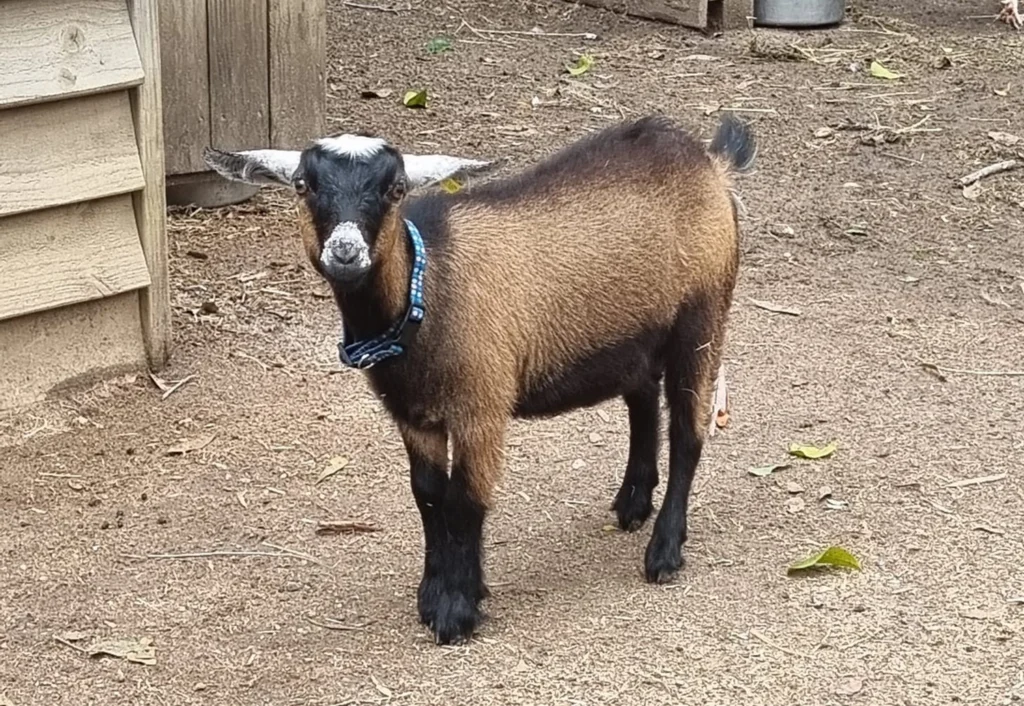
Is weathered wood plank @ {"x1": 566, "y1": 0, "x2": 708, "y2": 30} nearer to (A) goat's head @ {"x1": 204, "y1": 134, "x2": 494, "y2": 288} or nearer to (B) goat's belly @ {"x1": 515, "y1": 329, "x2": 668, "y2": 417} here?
(B) goat's belly @ {"x1": 515, "y1": 329, "x2": 668, "y2": 417}

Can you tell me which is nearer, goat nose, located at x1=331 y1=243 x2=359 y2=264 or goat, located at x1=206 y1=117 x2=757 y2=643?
goat nose, located at x1=331 y1=243 x2=359 y2=264

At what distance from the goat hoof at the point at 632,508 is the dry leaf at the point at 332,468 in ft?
3.15

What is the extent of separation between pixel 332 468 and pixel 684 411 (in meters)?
1.29

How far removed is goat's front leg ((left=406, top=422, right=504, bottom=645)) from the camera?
13.8ft

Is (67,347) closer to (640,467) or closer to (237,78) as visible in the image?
(237,78)

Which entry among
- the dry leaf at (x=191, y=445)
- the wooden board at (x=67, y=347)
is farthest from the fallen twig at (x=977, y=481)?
the wooden board at (x=67, y=347)

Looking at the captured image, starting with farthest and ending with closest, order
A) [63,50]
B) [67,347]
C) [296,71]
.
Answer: [296,71]
[67,347]
[63,50]

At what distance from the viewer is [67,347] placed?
5.68 meters

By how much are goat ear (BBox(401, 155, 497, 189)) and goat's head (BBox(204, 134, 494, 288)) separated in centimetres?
2

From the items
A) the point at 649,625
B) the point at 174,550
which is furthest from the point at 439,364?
the point at 174,550

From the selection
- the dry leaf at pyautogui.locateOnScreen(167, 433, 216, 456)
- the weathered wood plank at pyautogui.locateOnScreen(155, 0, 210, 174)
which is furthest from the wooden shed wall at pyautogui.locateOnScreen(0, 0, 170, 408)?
the weathered wood plank at pyautogui.locateOnScreen(155, 0, 210, 174)

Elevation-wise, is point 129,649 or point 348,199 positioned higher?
point 348,199

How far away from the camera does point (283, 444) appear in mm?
5531

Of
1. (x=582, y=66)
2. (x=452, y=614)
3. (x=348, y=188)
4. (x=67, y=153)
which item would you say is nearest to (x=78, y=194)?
(x=67, y=153)
